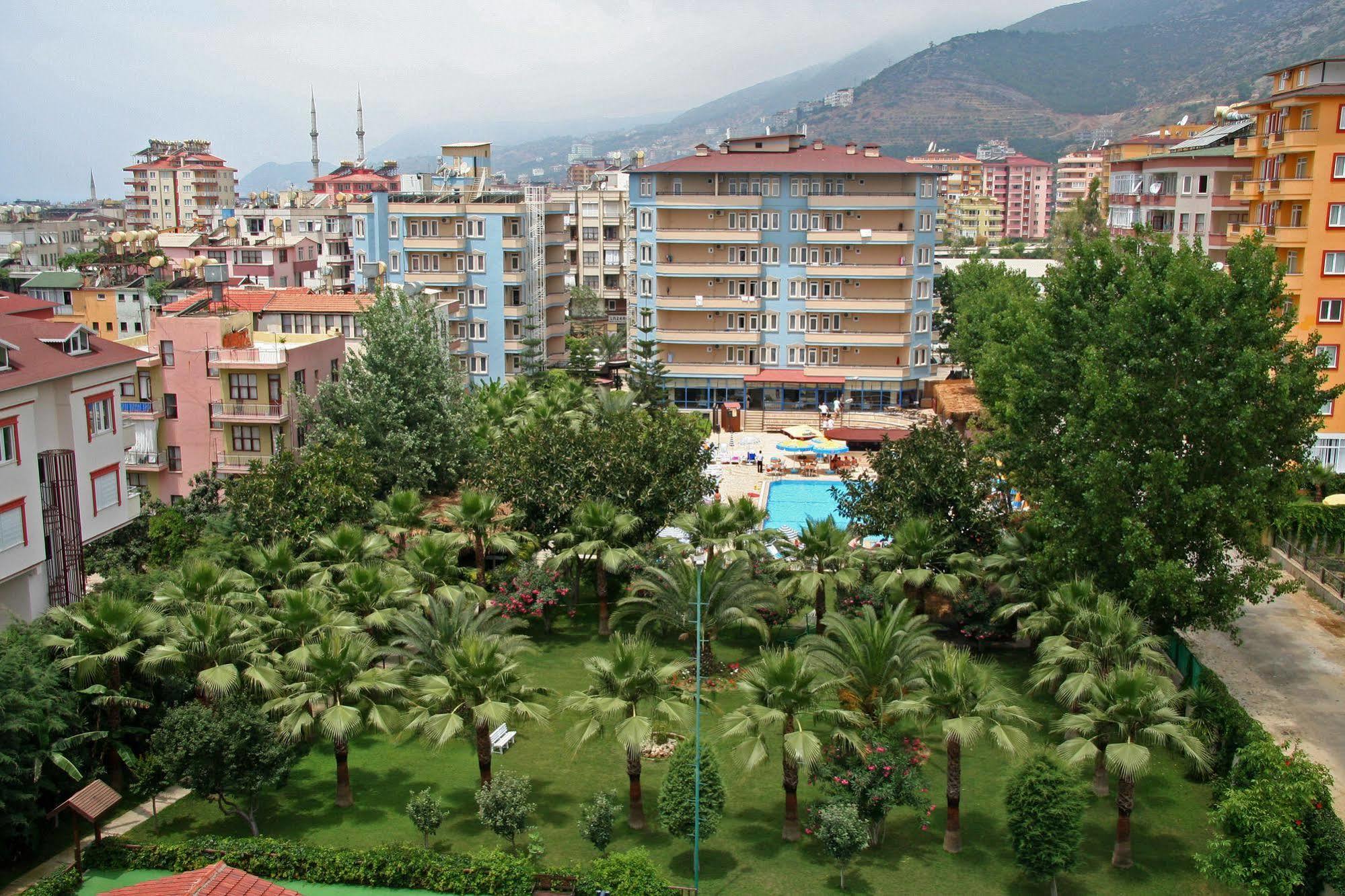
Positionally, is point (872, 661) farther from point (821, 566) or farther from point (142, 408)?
point (142, 408)

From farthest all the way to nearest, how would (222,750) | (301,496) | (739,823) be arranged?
(301,496) < (739,823) < (222,750)

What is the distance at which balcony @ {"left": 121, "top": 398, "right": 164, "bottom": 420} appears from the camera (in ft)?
137

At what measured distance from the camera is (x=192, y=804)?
80.2 ft

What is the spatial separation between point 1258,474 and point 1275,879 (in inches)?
414

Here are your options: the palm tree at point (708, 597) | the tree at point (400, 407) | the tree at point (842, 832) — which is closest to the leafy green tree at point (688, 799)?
the tree at point (842, 832)

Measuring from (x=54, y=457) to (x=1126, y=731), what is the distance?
2455cm

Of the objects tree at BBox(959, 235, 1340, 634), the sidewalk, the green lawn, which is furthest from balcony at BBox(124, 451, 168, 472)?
tree at BBox(959, 235, 1340, 634)

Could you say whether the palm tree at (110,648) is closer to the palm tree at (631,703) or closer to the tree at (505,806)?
the tree at (505,806)

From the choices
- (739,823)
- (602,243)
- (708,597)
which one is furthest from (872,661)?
(602,243)

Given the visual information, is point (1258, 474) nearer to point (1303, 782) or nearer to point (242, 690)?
point (1303, 782)

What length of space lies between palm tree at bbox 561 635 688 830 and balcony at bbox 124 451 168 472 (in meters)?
25.0

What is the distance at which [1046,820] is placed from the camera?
67.3ft

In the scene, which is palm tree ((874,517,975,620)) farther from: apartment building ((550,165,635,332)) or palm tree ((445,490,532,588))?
apartment building ((550,165,635,332))

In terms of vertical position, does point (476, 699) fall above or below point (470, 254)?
below
